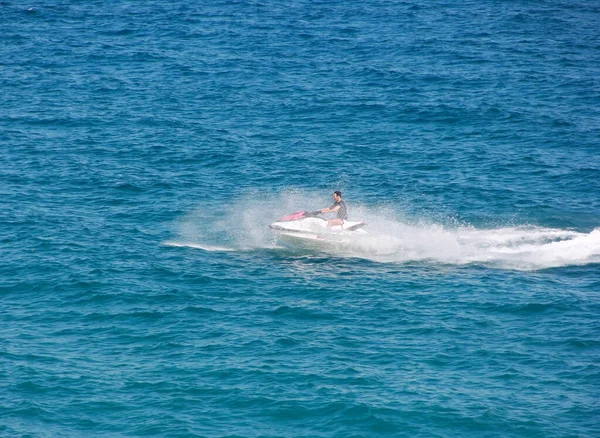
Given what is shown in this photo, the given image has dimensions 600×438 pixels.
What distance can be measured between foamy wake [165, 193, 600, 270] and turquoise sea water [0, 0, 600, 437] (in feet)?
0.54

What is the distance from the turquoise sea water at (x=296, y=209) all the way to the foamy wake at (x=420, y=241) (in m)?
0.16

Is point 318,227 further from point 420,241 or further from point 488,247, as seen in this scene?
point 488,247

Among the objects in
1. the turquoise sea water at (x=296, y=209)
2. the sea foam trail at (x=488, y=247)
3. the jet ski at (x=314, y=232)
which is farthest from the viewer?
the jet ski at (x=314, y=232)

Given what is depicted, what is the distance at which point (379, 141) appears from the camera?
204ft

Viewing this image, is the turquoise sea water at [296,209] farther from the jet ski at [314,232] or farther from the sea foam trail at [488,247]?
the jet ski at [314,232]

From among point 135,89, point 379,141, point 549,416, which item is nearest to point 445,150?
point 379,141

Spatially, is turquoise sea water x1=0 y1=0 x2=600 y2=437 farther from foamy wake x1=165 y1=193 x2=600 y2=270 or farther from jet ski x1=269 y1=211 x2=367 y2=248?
jet ski x1=269 y1=211 x2=367 y2=248

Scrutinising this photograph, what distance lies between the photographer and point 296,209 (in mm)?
53031

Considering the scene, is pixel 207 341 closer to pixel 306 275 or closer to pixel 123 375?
pixel 123 375

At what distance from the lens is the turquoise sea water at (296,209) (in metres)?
34.5

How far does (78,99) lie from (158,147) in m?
11.4

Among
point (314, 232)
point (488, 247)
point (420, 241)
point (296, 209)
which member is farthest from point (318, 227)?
point (488, 247)

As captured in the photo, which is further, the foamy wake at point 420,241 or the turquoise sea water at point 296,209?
the foamy wake at point 420,241

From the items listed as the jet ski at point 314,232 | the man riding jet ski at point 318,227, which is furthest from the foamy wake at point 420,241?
the man riding jet ski at point 318,227
